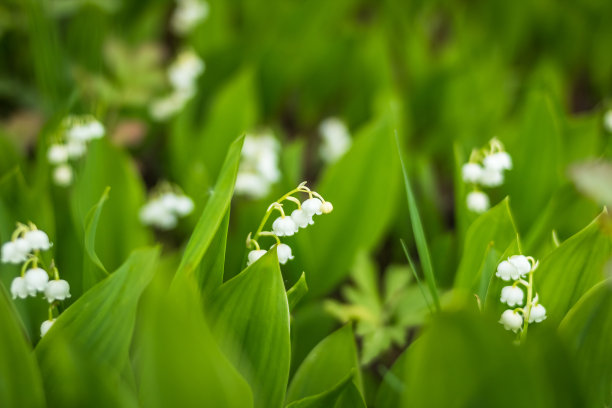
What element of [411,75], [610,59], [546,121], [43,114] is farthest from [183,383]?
[610,59]

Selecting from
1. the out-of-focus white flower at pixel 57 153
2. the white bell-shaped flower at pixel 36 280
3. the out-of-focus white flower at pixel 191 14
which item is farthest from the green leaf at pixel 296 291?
the out-of-focus white flower at pixel 191 14

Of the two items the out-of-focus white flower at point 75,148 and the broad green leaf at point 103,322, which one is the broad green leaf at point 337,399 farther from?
the out-of-focus white flower at point 75,148

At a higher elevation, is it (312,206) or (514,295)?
(312,206)

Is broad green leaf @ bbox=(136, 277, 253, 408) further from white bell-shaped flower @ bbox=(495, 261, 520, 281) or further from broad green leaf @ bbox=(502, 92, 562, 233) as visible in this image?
broad green leaf @ bbox=(502, 92, 562, 233)

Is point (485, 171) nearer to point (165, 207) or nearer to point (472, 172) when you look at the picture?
point (472, 172)

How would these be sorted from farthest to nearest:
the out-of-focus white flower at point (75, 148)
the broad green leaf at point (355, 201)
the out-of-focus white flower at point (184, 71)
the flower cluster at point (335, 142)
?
the flower cluster at point (335, 142) → the out-of-focus white flower at point (184, 71) → the broad green leaf at point (355, 201) → the out-of-focus white flower at point (75, 148)

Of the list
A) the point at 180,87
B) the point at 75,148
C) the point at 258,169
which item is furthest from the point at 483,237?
the point at 180,87
